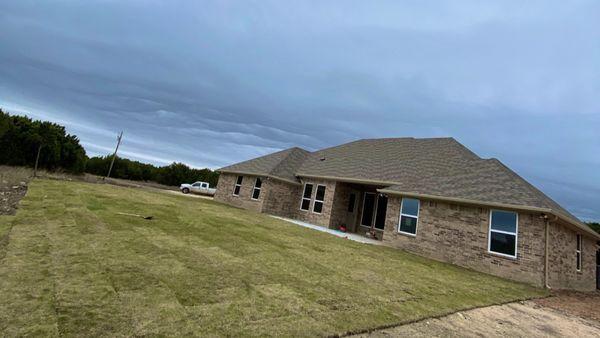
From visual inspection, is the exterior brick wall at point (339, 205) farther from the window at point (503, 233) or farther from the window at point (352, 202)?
the window at point (503, 233)

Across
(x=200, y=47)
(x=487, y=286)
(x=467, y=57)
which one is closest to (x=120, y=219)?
(x=487, y=286)

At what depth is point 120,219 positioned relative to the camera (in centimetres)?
851

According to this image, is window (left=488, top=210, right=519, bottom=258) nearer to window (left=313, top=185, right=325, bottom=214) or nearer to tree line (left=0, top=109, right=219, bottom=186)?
window (left=313, top=185, right=325, bottom=214)

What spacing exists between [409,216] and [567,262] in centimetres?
637

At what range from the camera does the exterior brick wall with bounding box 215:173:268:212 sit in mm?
21125

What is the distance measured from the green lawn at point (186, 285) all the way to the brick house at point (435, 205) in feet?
9.25

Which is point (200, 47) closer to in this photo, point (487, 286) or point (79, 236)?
point (79, 236)

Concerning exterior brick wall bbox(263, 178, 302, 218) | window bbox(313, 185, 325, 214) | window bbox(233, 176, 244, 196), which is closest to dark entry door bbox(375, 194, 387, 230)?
window bbox(313, 185, 325, 214)

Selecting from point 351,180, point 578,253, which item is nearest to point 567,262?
point 578,253

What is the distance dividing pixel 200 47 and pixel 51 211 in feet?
44.5

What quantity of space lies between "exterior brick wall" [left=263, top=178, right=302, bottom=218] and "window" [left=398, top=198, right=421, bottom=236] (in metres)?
8.91

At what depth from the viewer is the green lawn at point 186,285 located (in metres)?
3.15

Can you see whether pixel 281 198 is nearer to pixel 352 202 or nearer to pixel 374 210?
pixel 352 202

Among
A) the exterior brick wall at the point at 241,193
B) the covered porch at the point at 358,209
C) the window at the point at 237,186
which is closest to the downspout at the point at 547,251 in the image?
the covered porch at the point at 358,209
